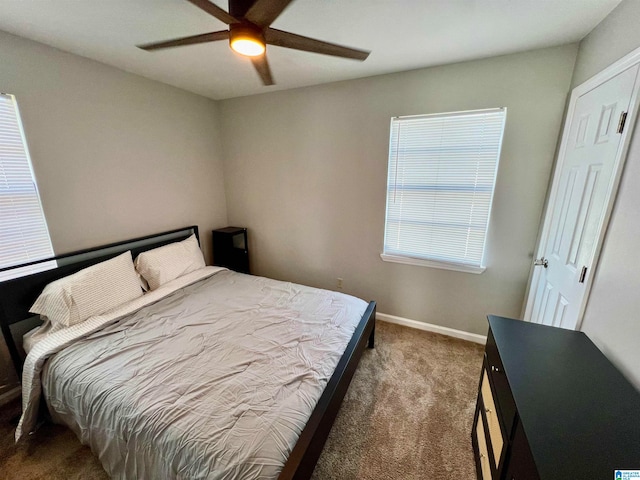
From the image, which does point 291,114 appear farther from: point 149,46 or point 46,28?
point 46,28

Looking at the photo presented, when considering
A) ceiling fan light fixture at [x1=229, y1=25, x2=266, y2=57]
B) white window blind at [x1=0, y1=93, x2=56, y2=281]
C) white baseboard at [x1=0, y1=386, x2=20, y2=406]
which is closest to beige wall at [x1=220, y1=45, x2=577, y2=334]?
ceiling fan light fixture at [x1=229, y1=25, x2=266, y2=57]

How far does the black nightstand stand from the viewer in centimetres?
330

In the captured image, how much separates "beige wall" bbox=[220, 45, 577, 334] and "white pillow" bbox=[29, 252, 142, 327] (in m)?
1.53

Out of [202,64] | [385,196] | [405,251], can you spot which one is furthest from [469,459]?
[202,64]

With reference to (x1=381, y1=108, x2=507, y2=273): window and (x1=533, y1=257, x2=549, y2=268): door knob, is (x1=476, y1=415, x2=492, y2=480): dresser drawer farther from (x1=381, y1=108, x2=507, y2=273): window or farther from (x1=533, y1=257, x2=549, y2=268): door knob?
(x1=381, y1=108, x2=507, y2=273): window

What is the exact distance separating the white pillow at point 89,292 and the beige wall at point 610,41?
351 cm

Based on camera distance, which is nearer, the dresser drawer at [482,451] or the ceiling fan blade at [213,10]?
the ceiling fan blade at [213,10]

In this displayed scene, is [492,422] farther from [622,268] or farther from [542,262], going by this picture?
[542,262]

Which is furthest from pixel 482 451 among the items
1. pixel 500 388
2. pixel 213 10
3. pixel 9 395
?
pixel 9 395

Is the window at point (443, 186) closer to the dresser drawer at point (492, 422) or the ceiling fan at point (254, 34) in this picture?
the ceiling fan at point (254, 34)

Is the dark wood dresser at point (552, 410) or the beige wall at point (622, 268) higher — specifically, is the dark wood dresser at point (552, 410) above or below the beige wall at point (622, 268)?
below

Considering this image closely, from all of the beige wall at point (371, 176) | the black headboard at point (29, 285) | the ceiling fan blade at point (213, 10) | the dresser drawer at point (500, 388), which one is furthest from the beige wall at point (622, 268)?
the black headboard at point (29, 285)

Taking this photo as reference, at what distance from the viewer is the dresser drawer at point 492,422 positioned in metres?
1.07

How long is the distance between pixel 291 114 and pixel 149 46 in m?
1.61
